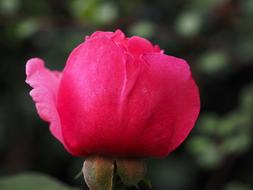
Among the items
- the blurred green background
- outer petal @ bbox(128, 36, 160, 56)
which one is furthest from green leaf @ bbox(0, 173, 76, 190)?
the blurred green background

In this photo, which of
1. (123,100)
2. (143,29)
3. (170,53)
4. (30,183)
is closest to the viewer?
(123,100)

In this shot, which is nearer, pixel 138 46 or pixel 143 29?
pixel 138 46

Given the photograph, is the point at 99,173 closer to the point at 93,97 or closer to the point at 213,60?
the point at 93,97

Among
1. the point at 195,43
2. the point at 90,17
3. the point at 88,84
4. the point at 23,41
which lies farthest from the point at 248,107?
the point at 88,84

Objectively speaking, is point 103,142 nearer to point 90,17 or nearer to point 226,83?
point 90,17

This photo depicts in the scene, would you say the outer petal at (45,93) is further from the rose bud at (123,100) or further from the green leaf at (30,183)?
the green leaf at (30,183)

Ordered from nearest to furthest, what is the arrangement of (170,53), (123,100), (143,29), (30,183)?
(123,100), (30,183), (143,29), (170,53)

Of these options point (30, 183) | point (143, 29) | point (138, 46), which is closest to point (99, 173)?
point (138, 46)
